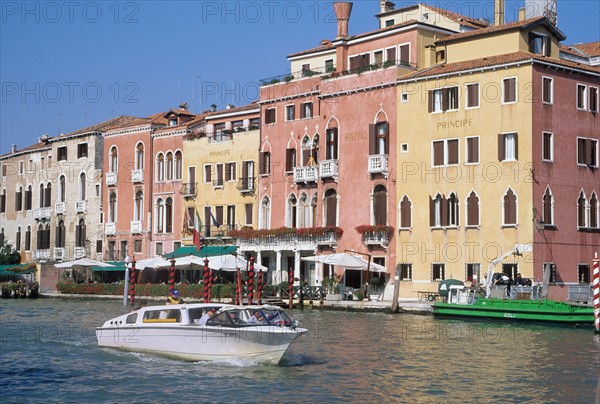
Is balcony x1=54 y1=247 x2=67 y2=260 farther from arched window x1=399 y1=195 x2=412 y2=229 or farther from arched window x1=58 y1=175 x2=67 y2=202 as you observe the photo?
arched window x1=399 y1=195 x2=412 y2=229

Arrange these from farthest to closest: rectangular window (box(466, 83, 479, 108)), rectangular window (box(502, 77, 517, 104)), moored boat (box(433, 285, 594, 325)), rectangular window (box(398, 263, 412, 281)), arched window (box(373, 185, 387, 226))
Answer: arched window (box(373, 185, 387, 226))
rectangular window (box(398, 263, 412, 281))
rectangular window (box(466, 83, 479, 108))
rectangular window (box(502, 77, 517, 104))
moored boat (box(433, 285, 594, 325))

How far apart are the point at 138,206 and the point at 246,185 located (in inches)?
376

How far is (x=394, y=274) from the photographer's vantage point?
4506 centimetres

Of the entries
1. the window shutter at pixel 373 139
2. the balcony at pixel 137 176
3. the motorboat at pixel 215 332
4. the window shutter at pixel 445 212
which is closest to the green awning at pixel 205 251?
the balcony at pixel 137 176

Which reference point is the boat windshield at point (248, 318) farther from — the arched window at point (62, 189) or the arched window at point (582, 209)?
the arched window at point (62, 189)

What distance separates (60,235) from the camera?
65.6m

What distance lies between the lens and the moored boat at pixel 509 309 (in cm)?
3397

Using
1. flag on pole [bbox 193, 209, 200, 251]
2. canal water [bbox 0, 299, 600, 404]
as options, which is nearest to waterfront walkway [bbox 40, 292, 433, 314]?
canal water [bbox 0, 299, 600, 404]

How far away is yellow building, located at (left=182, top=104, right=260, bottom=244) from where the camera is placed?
53.3 meters

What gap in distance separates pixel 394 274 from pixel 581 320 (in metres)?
12.4

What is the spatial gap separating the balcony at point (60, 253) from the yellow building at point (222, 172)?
11.9 metres

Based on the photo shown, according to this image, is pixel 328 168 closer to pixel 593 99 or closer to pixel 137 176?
pixel 593 99

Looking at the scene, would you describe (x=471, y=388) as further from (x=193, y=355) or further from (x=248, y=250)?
(x=248, y=250)

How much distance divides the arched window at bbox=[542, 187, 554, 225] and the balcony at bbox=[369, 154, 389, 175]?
7634 mm
